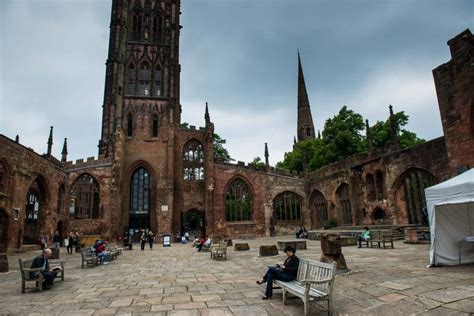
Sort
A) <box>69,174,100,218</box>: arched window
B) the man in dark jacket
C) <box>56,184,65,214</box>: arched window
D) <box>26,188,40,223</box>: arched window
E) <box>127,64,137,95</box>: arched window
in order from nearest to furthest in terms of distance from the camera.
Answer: the man in dark jacket
<box>26,188,40,223</box>: arched window
<box>56,184,65,214</box>: arched window
<box>69,174,100,218</box>: arched window
<box>127,64,137,95</box>: arched window

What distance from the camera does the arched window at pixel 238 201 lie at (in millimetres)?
29344

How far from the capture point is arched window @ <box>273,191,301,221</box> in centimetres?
3028

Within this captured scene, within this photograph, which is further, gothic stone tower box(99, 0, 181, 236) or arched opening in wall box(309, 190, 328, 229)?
gothic stone tower box(99, 0, 181, 236)

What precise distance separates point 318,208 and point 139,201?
17.0 meters

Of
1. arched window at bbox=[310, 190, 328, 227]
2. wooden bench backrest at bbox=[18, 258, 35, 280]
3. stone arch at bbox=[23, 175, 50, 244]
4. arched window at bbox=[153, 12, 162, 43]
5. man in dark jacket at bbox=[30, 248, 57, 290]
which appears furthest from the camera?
arched window at bbox=[153, 12, 162, 43]

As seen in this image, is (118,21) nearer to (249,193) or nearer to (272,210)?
(249,193)

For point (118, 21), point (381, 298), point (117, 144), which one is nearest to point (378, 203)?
point (381, 298)

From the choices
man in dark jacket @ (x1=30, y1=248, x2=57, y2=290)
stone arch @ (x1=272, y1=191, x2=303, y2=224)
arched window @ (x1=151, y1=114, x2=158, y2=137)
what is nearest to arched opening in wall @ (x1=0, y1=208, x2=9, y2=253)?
man in dark jacket @ (x1=30, y1=248, x2=57, y2=290)

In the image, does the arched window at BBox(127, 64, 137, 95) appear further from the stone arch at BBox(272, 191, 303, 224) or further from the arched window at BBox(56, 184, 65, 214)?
the stone arch at BBox(272, 191, 303, 224)

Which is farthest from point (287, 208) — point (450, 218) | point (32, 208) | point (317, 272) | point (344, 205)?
point (317, 272)

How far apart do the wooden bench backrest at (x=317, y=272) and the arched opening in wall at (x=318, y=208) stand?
22762mm

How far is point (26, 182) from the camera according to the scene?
17.7m

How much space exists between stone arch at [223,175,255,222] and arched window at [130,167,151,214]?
7461 mm

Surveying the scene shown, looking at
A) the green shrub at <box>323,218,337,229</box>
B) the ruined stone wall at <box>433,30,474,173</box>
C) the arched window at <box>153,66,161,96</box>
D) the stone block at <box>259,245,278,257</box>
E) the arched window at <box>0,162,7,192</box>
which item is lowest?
the stone block at <box>259,245,278,257</box>
